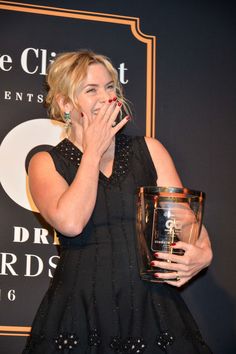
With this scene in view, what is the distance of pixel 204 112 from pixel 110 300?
118 centimetres

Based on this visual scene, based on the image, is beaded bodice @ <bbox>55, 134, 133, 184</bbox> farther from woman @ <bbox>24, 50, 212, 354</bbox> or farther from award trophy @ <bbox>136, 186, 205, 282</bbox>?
award trophy @ <bbox>136, 186, 205, 282</bbox>

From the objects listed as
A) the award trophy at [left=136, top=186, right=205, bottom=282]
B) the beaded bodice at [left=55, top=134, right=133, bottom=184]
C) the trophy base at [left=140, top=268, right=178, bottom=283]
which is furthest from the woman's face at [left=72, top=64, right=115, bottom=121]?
the trophy base at [left=140, top=268, right=178, bottom=283]

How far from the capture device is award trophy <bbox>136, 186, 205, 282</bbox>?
57.1 inches

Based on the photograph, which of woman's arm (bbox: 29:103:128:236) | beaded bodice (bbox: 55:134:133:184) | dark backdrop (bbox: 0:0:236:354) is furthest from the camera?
dark backdrop (bbox: 0:0:236:354)

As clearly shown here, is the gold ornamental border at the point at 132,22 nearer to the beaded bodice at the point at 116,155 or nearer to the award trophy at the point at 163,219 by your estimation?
the beaded bodice at the point at 116,155

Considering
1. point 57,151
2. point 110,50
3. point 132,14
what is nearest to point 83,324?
point 57,151

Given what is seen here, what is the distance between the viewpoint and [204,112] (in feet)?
8.16

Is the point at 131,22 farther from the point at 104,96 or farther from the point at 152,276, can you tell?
the point at 152,276

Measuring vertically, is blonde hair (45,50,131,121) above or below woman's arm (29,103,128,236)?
above

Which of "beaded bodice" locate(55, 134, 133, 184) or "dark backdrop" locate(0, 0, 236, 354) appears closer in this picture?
"beaded bodice" locate(55, 134, 133, 184)

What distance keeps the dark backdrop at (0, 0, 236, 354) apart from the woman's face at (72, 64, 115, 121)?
2.02 feet

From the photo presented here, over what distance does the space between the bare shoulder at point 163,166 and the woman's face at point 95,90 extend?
19 cm

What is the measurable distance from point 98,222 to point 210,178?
0.89 meters

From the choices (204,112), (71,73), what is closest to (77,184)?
(71,73)
